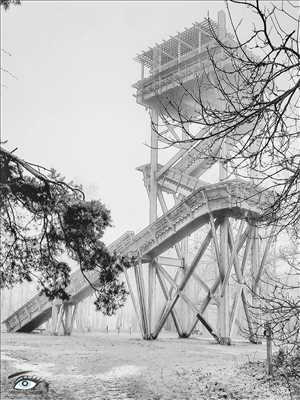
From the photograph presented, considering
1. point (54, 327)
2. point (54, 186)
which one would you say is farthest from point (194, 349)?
point (54, 327)

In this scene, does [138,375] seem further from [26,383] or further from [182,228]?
[182,228]

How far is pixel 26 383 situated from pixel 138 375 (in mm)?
2619

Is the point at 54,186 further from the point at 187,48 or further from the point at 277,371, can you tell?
the point at 187,48

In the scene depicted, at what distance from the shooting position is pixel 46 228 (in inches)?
376

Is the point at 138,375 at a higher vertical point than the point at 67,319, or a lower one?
lower

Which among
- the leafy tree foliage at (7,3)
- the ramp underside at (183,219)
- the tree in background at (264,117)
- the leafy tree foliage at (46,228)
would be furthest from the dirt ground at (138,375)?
the leafy tree foliage at (7,3)

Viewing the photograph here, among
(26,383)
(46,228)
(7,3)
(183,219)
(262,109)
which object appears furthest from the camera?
(183,219)

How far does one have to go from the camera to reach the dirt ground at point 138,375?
9.83m

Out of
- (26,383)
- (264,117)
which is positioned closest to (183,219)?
(26,383)

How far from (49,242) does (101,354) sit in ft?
22.4

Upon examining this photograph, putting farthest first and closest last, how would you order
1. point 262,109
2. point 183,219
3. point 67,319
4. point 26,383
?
point 67,319 → point 183,219 → point 26,383 → point 262,109

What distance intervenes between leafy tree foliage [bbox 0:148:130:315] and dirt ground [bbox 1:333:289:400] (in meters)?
1.85

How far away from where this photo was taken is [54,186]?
9.65m

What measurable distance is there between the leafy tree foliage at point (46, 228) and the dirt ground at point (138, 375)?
1.85 meters
